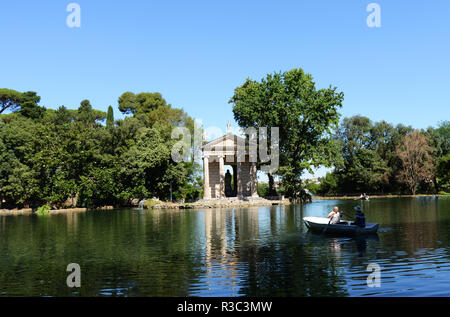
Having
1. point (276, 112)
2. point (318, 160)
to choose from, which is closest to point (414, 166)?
point (318, 160)

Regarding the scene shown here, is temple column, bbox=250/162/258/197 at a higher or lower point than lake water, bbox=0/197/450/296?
higher

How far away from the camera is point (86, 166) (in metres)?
69.9

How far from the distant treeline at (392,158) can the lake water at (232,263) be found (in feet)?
222

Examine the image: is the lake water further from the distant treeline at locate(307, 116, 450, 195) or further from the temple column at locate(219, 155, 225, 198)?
the distant treeline at locate(307, 116, 450, 195)

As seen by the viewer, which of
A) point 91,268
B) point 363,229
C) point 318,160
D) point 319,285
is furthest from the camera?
point 318,160

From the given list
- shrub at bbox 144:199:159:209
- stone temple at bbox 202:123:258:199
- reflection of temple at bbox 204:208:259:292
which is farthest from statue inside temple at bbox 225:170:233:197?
reflection of temple at bbox 204:208:259:292

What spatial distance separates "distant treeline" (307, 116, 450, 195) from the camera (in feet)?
293

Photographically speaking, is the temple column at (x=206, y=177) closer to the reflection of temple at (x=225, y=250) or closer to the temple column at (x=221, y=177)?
the temple column at (x=221, y=177)

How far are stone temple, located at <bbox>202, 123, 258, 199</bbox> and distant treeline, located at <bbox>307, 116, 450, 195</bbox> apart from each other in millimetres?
26946

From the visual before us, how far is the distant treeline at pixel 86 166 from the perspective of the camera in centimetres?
6662

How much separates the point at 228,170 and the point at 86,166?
24.9 meters
